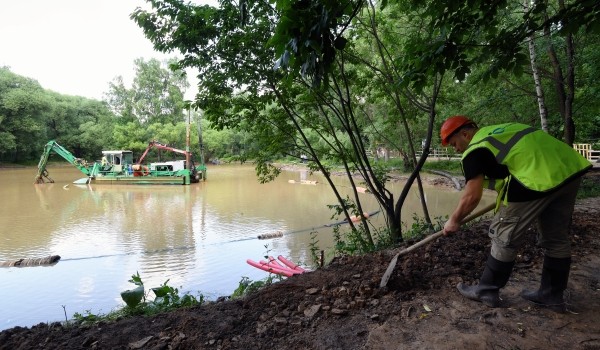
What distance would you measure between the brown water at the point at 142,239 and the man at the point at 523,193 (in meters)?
4.69

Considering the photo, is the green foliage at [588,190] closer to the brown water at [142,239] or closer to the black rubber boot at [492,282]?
the brown water at [142,239]

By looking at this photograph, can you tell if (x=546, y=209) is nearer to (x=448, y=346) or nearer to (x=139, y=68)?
(x=448, y=346)

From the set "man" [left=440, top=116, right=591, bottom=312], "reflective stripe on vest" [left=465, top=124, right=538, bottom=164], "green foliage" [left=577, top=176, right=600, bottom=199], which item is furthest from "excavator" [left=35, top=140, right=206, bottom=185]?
"reflective stripe on vest" [left=465, top=124, right=538, bottom=164]

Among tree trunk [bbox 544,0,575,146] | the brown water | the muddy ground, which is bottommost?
the brown water

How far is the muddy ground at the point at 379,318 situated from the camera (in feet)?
7.55

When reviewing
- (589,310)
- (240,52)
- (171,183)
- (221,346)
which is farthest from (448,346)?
(171,183)

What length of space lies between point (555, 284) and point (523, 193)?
71 cm

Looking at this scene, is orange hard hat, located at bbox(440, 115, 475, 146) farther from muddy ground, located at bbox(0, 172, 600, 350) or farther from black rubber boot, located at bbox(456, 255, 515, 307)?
muddy ground, located at bbox(0, 172, 600, 350)

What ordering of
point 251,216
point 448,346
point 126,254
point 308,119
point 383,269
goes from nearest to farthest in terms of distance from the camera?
point 448,346 < point 383,269 < point 308,119 < point 126,254 < point 251,216

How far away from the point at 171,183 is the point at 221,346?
2338 cm

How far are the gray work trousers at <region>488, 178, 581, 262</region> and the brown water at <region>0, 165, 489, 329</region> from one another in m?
4.73

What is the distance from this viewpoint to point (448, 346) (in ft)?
7.18

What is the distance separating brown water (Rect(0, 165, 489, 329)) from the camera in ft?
21.4

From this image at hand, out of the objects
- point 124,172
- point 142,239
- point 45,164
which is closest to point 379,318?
point 142,239
